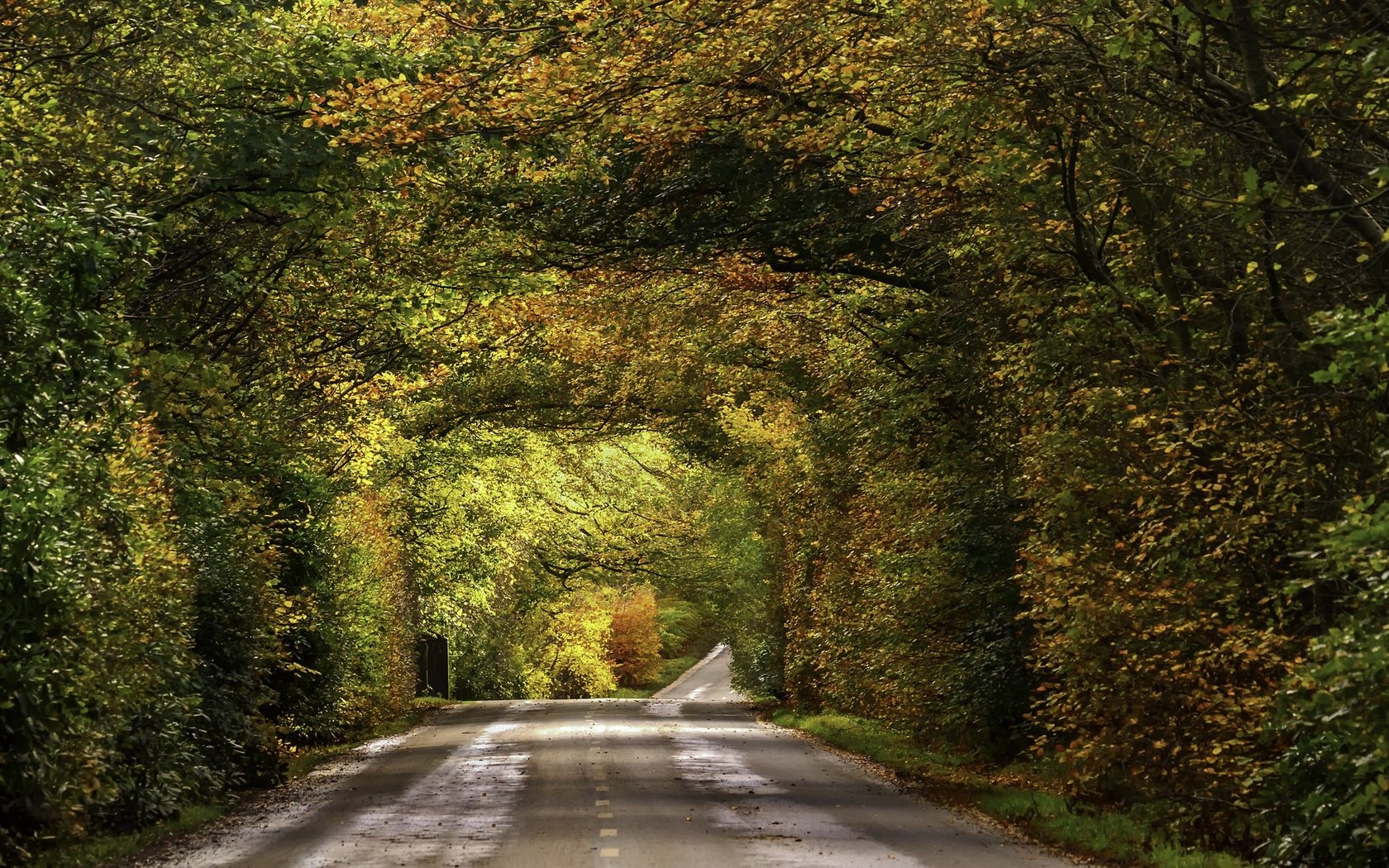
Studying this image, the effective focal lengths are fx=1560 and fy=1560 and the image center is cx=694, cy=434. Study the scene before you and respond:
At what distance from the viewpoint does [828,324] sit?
80.7 ft

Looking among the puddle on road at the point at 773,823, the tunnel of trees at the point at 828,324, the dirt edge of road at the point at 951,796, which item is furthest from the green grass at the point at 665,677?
the puddle on road at the point at 773,823

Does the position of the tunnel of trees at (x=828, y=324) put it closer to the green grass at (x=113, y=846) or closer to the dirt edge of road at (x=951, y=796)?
the green grass at (x=113, y=846)

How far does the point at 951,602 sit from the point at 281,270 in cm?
969

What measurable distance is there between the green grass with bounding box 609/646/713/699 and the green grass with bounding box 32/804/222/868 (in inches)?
1905

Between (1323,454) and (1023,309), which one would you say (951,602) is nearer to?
(1023,309)

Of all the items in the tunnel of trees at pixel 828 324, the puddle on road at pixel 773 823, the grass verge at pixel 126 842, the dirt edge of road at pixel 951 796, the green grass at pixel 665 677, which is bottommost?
the green grass at pixel 665 677

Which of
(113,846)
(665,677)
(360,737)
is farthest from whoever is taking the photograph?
(665,677)

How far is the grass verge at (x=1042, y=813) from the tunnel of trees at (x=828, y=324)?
42cm

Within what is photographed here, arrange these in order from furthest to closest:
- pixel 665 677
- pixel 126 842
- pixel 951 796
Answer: pixel 665 677 < pixel 951 796 < pixel 126 842

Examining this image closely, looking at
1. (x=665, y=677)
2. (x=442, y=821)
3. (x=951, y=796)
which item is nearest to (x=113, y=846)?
(x=442, y=821)

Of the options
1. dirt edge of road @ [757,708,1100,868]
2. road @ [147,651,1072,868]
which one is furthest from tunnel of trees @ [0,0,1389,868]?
road @ [147,651,1072,868]

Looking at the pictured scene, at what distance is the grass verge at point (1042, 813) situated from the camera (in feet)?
41.7

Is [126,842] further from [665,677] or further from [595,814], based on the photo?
[665,677]

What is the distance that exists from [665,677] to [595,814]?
6567 centimetres
